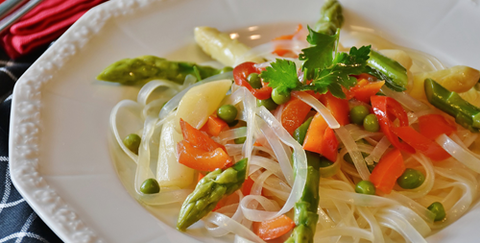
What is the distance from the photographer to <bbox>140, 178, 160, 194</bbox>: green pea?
404cm

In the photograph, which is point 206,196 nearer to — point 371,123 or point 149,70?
point 371,123

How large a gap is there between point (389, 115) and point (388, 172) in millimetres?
600

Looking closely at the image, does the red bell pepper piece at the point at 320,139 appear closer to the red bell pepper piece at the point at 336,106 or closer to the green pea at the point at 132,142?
the red bell pepper piece at the point at 336,106

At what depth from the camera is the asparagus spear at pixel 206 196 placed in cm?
372

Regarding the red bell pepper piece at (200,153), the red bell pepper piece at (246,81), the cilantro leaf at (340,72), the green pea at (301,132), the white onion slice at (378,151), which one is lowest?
the red bell pepper piece at (200,153)

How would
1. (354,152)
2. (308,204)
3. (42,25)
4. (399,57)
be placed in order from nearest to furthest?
(308,204) → (354,152) → (399,57) → (42,25)

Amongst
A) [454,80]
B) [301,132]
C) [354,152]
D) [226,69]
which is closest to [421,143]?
[354,152]

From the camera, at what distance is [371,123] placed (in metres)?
4.04

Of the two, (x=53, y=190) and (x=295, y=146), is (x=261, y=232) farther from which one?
(x=53, y=190)

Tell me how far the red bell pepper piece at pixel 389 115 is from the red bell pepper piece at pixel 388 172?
5.1 inches

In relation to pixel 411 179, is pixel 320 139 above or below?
above

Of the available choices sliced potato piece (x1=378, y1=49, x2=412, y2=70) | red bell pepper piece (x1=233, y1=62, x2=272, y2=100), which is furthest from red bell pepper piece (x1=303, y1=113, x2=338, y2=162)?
sliced potato piece (x1=378, y1=49, x2=412, y2=70)

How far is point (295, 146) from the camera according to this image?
3896 mm

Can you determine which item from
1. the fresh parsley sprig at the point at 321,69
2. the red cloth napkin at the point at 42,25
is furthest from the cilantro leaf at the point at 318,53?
the red cloth napkin at the point at 42,25
